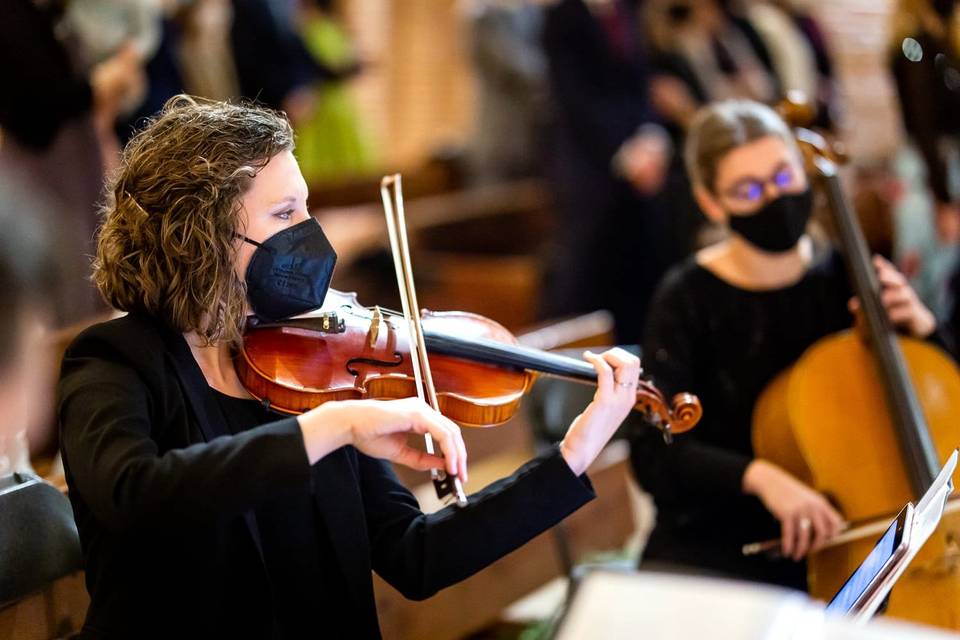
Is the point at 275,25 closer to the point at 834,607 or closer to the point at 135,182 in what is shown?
the point at 135,182

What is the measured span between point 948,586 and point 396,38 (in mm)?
6449

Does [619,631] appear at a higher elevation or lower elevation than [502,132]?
lower

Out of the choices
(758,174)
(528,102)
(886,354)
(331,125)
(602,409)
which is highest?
(331,125)

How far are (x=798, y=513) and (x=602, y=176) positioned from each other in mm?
2954

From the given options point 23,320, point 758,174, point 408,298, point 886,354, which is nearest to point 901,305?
point 886,354

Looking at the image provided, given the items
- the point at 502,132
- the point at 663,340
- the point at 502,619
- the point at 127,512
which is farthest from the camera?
the point at 502,132

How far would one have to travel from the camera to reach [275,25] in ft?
16.0

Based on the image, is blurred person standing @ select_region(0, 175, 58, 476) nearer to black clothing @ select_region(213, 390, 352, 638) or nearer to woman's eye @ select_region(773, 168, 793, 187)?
black clothing @ select_region(213, 390, 352, 638)

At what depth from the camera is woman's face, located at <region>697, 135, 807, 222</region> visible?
80.5 inches

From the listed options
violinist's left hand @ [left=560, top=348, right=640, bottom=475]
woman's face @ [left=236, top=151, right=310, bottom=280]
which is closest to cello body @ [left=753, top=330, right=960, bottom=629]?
violinist's left hand @ [left=560, top=348, right=640, bottom=475]

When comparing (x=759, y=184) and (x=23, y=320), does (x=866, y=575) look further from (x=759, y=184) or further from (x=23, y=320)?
(x=23, y=320)

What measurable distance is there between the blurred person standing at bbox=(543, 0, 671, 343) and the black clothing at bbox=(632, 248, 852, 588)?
2.39 metres

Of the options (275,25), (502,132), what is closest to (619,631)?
(275,25)

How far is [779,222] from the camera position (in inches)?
79.3
